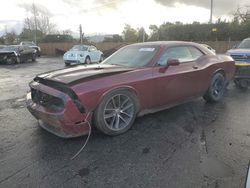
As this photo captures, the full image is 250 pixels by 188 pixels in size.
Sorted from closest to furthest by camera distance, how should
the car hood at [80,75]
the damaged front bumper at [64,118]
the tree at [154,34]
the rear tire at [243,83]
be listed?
the damaged front bumper at [64,118] < the car hood at [80,75] < the rear tire at [243,83] < the tree at [154,34]

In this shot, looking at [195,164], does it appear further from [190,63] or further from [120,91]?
[190,63]

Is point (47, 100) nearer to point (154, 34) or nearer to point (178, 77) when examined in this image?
point (178, 77)

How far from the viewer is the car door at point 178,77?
426cm

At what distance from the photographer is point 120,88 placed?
3.71 meters

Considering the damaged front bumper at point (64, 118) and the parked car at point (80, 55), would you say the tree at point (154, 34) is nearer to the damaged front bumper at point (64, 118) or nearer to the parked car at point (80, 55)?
the parked car at point (80, 55)

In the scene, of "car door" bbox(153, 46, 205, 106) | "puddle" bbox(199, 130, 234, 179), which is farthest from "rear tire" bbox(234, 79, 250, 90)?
"puddle" bbox(199, 130, 234, 179)

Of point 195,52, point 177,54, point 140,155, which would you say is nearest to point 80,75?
point 140,155

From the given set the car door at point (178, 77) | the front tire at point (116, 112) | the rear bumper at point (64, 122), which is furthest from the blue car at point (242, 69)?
the rear bumper at point (64, 122)

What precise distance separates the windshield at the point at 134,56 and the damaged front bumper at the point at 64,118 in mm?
1536

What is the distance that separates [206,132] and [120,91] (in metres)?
1.64

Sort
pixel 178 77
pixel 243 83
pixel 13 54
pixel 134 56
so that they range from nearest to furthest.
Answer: pixel 178 77
pixel 134 56
pixel 243 83
pixel 13 54

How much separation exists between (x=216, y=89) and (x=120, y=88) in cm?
311

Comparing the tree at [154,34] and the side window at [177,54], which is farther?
the tree at [154,34]

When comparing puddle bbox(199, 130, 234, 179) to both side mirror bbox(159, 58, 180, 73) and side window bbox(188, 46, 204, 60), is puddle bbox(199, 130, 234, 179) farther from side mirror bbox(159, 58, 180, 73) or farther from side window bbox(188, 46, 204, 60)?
side window bbox(188, 46, 204, 60)
